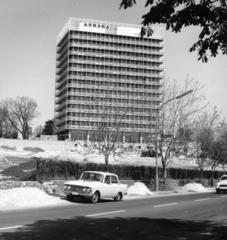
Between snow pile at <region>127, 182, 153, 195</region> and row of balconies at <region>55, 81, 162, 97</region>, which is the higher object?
row of balconies at <region>55, 81, 162, 97</region>

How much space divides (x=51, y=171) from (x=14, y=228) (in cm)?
1597

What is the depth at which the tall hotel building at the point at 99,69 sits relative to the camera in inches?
4771

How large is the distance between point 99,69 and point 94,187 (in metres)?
109

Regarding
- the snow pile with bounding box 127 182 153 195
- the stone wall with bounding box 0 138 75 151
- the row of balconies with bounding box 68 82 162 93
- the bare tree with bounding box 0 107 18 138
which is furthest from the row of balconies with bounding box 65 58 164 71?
the snow pile with bounding box 127 182 153 195

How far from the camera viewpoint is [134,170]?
3519cm

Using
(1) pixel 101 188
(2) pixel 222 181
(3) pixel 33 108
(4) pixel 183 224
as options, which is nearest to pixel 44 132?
(3) pixel 33 108

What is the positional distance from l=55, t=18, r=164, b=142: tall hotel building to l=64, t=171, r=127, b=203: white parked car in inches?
3709

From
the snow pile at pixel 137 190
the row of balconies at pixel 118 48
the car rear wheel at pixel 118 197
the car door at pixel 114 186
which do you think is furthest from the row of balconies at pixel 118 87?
the car door at pixel 114 186

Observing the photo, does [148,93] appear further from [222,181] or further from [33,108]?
[222,181]

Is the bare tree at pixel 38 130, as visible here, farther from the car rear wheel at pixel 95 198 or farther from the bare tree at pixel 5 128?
the car rear wheel at pixel 95 198

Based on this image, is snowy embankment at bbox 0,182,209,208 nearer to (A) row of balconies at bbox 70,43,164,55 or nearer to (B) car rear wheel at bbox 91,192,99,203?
(B) car rear wheel at bbox 91,192,99,203

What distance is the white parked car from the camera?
745 inches

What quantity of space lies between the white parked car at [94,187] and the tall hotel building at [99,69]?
309 feet

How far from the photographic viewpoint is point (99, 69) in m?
126
